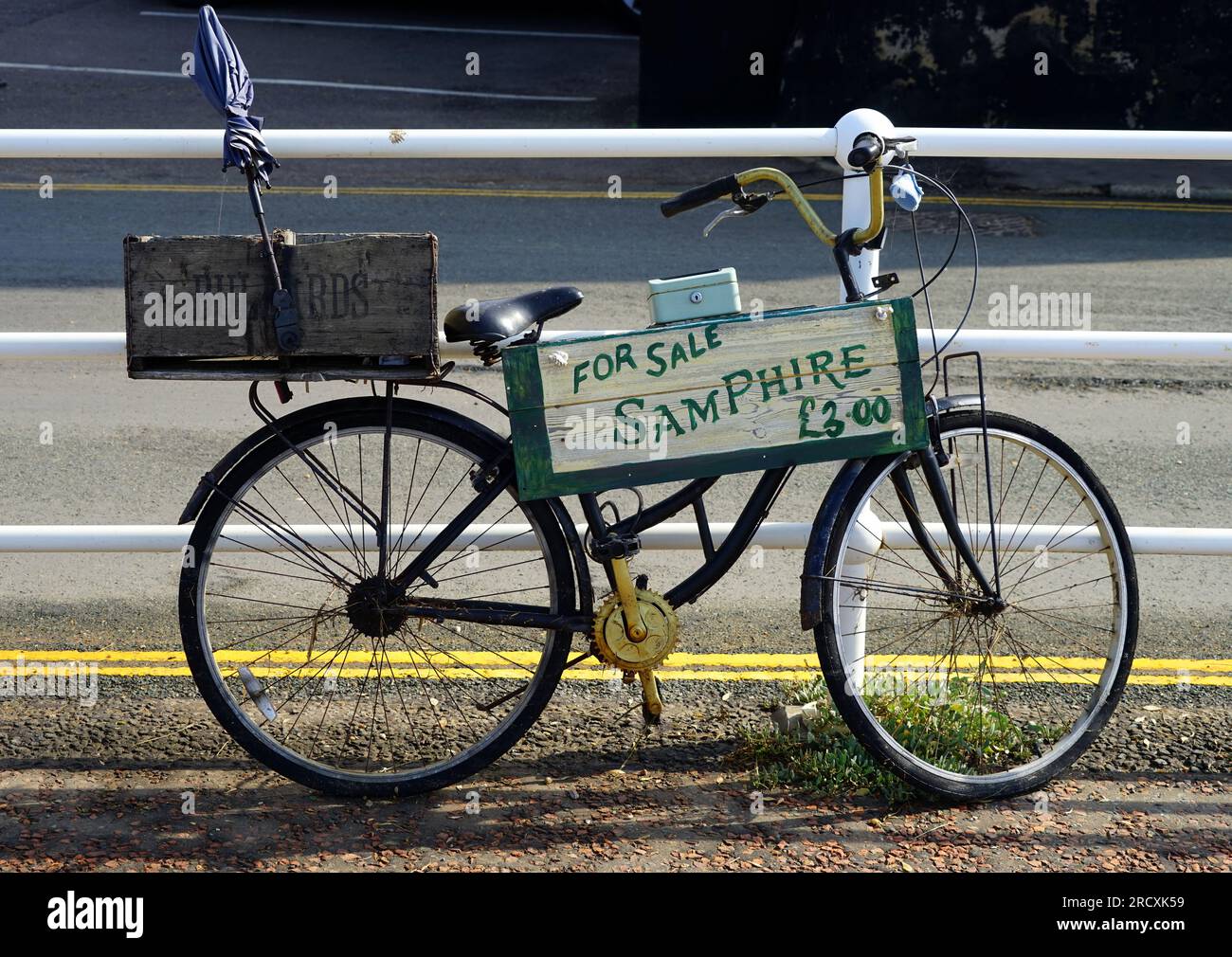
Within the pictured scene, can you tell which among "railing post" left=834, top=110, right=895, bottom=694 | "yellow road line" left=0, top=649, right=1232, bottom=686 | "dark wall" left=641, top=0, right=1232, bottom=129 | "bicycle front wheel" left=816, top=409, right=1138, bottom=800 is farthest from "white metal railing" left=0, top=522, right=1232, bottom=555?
"dark wall" left=641, top=0, right=1232, bottom=129

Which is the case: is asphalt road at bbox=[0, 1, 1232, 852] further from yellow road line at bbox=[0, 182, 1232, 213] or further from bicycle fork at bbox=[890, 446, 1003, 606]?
bicycle fork at bbox=[890, 446, 1003, 606]

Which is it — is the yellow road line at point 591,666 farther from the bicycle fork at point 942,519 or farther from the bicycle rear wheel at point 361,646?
the bicycle fork at point 942,519

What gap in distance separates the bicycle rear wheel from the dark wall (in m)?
10.7

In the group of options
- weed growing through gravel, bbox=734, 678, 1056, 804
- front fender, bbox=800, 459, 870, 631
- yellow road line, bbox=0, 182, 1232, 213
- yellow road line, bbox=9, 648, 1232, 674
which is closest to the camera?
front fender, bbox=800, 459, 870, 631

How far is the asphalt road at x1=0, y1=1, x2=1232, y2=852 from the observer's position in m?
5.68

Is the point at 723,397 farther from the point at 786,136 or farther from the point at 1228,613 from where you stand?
the point at 1228,613

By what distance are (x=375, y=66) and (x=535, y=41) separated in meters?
2.81

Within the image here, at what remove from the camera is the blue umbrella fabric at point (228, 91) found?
3621 mm

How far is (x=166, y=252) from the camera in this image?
3596 millimetres

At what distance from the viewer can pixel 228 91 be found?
12.1ft

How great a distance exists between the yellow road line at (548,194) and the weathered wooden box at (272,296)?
907cm

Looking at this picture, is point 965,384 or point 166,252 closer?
point 166,252

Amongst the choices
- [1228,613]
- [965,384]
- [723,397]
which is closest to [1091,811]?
[723,397]

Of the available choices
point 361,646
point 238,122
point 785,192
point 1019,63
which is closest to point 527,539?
point 361,646
